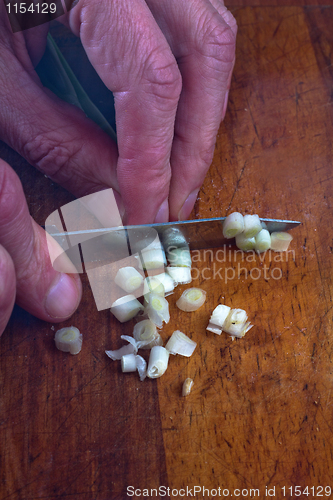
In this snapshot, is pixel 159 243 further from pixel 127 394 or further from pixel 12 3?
pixel 12 3

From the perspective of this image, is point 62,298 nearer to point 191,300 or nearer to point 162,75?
point 191,300

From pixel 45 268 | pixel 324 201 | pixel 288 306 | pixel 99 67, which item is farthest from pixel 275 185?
pixel 45 268

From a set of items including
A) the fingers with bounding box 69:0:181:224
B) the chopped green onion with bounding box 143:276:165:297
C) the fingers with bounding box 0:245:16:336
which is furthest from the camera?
the chopped green onion with bounding box 143:276:165:297

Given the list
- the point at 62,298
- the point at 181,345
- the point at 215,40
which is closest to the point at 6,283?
the point at 62,298

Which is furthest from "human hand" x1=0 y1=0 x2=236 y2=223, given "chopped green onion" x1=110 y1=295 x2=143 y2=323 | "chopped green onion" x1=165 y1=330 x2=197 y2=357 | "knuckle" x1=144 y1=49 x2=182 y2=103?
"chopped green onion" x1=165 y1=330 x2=197 y2=357

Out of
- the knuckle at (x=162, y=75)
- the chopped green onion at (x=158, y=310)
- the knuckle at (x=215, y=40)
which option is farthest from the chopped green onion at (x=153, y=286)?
the knuckle at (x=215, y=40)

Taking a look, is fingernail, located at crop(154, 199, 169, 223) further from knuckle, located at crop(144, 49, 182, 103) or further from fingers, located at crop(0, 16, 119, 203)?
knuckle, located at crop(144, 49, 182, 103)
